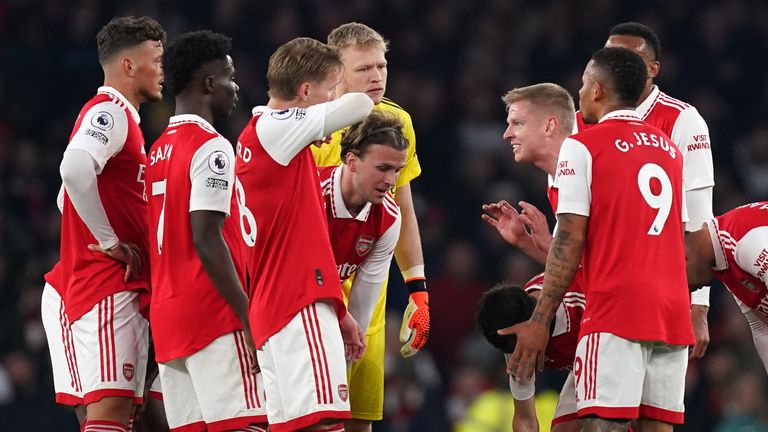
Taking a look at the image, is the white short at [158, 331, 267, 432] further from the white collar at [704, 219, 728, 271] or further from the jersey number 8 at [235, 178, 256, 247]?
the white collar at [704, 219, 728, 271]

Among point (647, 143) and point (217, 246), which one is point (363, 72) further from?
point (647, 143)

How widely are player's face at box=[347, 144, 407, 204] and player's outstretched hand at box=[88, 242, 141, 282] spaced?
1.08 m

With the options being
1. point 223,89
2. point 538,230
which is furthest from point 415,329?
point 223,89

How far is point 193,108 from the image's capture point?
5.36m

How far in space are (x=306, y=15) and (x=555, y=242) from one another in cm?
915

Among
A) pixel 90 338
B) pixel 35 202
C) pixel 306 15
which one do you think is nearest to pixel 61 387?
pixel 90 338

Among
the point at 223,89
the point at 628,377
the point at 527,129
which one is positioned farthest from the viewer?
the point at 527,129

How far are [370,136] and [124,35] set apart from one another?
1.36m

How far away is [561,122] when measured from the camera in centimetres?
597

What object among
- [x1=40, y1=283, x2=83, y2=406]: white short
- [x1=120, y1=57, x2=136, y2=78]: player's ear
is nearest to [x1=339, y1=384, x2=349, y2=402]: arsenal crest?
[x1=40, y1=283, x2=83, y2=406]: white short

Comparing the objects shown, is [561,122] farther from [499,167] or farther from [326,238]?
[499,167]

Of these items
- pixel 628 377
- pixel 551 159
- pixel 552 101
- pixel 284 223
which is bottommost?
pixel 628 377

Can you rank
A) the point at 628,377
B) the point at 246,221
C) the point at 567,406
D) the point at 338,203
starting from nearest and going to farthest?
the point at 628,377
the point at 246,221
the point at 338,203
the point at 567,406

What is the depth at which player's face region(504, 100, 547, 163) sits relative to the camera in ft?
19.6
